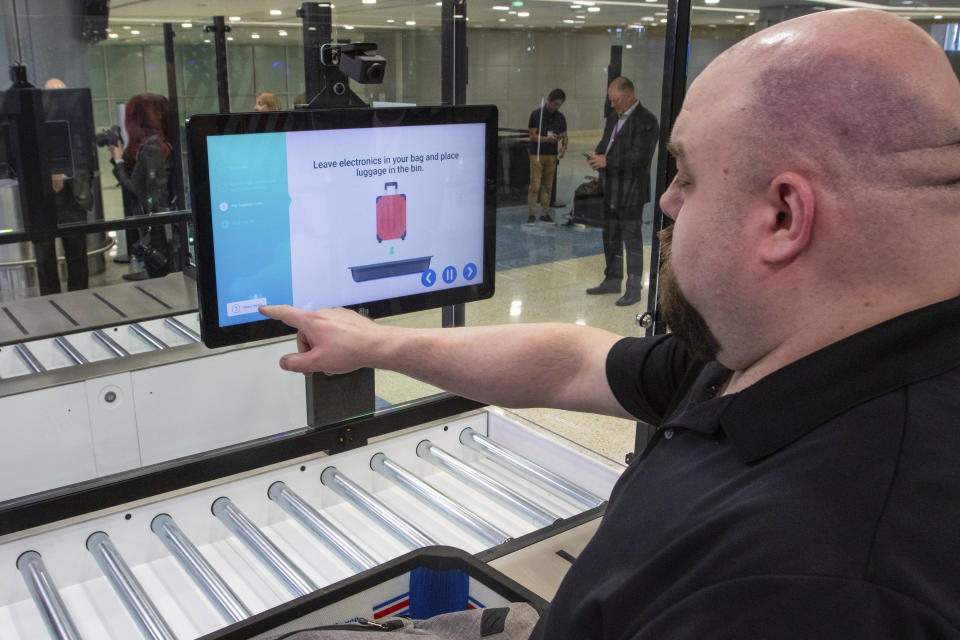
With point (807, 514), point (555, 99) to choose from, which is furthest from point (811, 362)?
point (555, 99)

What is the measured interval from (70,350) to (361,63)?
1.21 metres

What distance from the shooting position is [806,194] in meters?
0.69

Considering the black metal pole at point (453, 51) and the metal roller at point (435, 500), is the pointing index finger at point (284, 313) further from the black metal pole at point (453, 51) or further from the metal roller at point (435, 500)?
the black metal pole at point (453, 51)

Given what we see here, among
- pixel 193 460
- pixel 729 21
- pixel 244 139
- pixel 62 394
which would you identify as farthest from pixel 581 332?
pixel 729 21

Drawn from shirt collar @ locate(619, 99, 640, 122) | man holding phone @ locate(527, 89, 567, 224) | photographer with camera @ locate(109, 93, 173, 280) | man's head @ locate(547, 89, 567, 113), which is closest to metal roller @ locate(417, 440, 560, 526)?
photographer with camera @ locate(109, 93, 173, 280)

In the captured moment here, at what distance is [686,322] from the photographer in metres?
0.86

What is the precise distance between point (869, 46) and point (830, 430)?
1.05 ft

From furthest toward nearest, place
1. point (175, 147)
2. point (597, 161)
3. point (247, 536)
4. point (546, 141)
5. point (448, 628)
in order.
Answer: point (597, 161) → point (546, 141) → point (175, 147) → point (247, 536) → point (448, 628)

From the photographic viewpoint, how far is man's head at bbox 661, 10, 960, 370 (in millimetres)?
679

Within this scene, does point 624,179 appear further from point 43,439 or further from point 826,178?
point 826,178

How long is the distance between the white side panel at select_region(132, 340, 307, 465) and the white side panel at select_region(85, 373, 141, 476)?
0.07 feet

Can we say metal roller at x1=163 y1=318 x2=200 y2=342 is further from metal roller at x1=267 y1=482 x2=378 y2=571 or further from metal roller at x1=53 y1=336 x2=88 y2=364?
metal roller at x1=267 y1=482 x2=378 y2=571

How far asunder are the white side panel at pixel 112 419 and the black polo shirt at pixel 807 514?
1.46m

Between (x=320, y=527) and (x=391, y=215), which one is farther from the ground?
(x=391, y=215)
